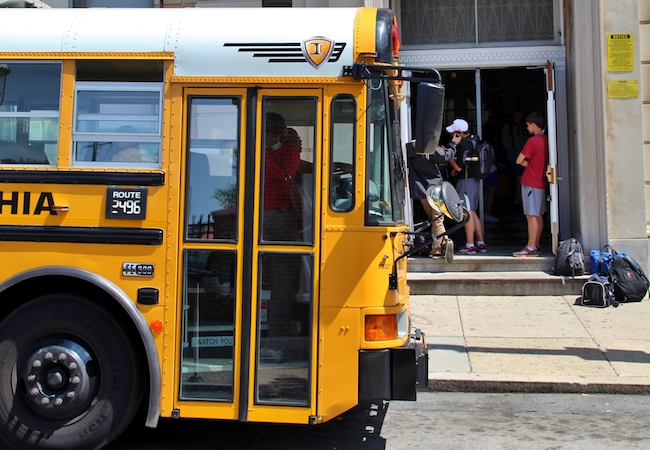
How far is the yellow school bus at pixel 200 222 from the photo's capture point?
452 centimetres

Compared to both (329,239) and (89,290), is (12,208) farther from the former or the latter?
(329,239)

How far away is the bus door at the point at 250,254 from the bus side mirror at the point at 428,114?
64cm

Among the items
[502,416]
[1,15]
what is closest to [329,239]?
[502,416]

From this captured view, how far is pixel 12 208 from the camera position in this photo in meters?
4.70

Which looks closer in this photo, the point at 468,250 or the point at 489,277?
the point at 489,277

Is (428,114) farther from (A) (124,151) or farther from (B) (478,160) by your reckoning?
(B) (478,160)

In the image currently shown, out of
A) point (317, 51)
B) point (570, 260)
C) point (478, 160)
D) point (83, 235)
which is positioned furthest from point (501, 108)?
point (83, 235)

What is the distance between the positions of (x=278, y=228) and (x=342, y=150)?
0.64m

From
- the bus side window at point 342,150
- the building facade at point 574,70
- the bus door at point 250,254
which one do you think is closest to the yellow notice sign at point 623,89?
the building facade at point 574,70

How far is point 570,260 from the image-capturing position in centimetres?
934

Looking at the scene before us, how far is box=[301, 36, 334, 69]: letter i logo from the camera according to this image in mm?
4539

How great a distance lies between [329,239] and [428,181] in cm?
547

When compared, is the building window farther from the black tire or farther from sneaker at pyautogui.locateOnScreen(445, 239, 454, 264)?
the black tire

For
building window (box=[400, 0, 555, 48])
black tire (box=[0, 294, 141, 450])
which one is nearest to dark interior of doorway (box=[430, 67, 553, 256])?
building window (box=[400, 0, 555, 48])
